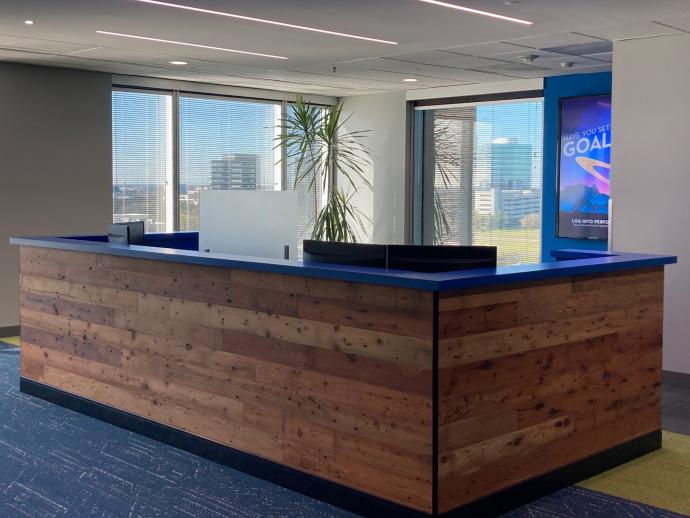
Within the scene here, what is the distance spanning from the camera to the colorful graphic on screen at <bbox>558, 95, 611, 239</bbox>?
8.47 meters

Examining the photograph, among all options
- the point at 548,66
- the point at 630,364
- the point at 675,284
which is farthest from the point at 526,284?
the point at 548,66

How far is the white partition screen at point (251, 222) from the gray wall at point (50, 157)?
3937mm

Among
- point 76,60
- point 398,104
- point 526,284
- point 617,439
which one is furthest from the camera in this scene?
point 398,104

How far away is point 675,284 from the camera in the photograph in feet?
21.6

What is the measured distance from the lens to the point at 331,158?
10.8m

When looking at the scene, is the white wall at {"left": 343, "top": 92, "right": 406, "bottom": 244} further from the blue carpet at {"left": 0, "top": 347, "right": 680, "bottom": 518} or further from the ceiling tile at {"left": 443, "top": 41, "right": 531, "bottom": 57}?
the blue carpet at {"left": 0, "top": 347, "right": 680, "bottom": 518}

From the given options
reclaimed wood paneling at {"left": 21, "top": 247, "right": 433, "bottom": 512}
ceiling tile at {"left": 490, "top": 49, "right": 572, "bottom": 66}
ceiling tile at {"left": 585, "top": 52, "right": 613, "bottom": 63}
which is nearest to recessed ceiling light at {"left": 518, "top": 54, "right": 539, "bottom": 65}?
ceiling tile at {"left": 490, "top": 49, "right": 572, "bottom": 66}

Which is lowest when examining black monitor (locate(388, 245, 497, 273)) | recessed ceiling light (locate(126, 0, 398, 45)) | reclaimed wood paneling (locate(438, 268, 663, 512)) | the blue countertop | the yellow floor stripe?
the yellow floor stripe

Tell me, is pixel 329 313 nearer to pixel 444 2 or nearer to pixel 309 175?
pixel 444 2

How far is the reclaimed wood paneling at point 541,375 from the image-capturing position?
376 centimetres

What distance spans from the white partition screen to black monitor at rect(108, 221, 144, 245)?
1.99ft

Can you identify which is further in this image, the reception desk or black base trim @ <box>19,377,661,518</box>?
black base trim @ <box>19,377,661,518</box>

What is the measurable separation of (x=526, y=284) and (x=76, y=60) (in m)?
5.50

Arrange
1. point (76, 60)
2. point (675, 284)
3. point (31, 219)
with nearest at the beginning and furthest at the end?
point (675, 284) → point (76, 60) → point (31, 219)
